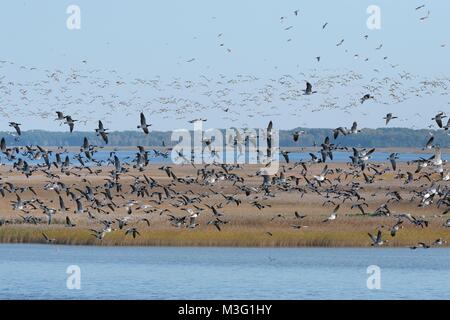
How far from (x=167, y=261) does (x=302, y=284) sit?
7.07 metres

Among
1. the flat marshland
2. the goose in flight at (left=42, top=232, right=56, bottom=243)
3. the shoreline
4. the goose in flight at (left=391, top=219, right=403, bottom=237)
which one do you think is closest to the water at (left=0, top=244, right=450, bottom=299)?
the goose in flight at (left=42, top=232, right=56, bottom=243)

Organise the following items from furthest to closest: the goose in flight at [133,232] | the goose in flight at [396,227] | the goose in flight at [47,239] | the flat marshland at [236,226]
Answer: the flat marshland at [236,226]
the goose in flight at [47,239]
the goose in flight at [396,227]
the goose in flight at [133,232]

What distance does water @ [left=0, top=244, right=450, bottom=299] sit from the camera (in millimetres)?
43125

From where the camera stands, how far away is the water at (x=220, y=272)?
4312 cm

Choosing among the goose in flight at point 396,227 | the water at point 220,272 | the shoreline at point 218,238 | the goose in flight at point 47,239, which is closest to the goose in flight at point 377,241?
the shoreline at point 218,238

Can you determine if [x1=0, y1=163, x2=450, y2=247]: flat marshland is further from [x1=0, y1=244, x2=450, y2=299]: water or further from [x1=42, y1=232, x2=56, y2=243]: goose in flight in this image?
[x1=0, y1=244, x2=450, y2=299]: water

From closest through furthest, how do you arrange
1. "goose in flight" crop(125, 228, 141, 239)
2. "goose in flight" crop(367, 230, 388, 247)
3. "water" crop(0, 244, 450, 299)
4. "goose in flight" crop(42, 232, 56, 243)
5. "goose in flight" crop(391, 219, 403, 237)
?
"water" crop(0, 244, 450, 299) → "goose in flight" crop(125, 228, 141, 239) → "goose in flight" crop(367, 230, 388, 247) → "goose in flight" crop(391, 219, 403, 237) → "goose in flight" crop(42, 232, 56, 243)

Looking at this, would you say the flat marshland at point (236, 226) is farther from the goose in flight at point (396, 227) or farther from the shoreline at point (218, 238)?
the goose in flight at point (396, 227)

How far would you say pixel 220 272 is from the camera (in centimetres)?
4753

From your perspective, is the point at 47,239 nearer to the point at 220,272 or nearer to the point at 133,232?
the point at 133,232

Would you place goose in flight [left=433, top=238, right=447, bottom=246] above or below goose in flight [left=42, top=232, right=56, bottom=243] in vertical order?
below
